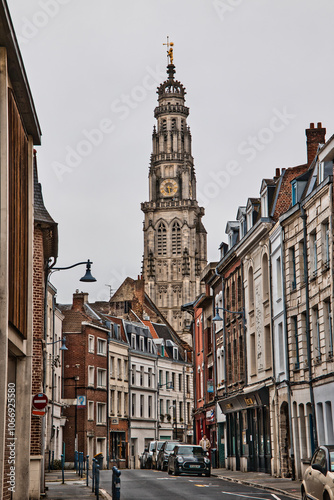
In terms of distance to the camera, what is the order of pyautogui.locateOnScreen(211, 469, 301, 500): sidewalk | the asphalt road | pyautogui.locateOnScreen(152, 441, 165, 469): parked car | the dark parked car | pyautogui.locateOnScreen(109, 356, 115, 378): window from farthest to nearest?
1. pyautogui.locateOnScreen(109, 356, 115, 378): window
2. pyautogui.locateOnScreen(152, 441, 165, 469): parked car
3. the dark parked car
4. pyautogui.locateOnScreen(211, 469, 301, 500): sidewalk
5. the asphalt road

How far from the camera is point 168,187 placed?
134 m

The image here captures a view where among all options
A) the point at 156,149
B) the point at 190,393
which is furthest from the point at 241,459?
the point at 156,149

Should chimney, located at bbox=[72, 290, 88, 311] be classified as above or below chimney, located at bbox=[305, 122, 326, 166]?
below

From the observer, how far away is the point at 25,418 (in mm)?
20859

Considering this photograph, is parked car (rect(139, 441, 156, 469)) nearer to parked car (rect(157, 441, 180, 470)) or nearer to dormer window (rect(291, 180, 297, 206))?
parked car (rect(157, 441, 180, 470))

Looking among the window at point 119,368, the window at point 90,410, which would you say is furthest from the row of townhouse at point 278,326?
the window at point 119,368

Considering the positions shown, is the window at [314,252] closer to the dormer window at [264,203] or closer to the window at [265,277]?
the window at [265,277]

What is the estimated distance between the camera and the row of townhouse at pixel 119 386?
59.5m

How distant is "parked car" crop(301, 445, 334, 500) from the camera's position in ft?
52.1

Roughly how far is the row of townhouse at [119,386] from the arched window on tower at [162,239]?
46646mm

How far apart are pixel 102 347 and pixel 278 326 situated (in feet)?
102

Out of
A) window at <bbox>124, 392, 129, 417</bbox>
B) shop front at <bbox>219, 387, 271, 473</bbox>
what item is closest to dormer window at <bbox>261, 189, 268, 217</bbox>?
shop front at <bbox>219, 387, 271, 473</bbox>

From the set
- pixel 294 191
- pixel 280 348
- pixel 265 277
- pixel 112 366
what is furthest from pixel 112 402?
pixel 294 191

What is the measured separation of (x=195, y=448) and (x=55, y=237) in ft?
41.6
